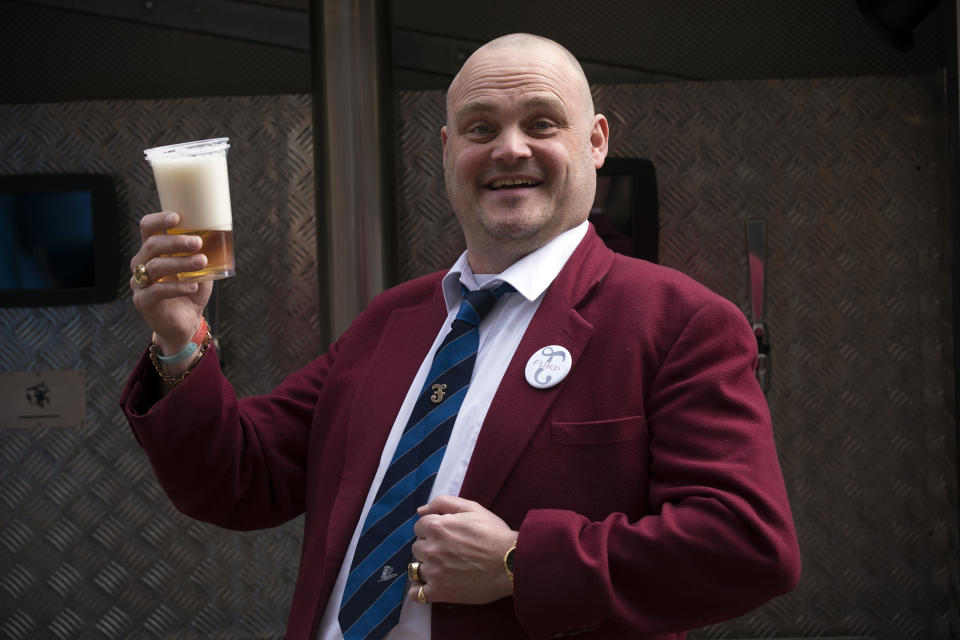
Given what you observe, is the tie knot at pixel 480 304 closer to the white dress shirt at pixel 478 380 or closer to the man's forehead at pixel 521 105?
the white dress shirt at pixel 478 380

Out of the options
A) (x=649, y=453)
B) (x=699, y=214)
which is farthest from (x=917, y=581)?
(x=649, y=453)

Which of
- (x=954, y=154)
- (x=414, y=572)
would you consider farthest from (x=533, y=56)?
(x=954, y=154)

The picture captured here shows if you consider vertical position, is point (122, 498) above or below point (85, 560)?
above

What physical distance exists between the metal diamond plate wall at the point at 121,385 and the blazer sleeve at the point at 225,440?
1764 millimetres

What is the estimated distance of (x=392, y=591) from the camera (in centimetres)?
150

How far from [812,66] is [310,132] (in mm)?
2054

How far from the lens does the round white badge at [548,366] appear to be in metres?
1.49

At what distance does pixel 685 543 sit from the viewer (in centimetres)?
130

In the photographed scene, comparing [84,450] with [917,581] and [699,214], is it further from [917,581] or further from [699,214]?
[917,581]

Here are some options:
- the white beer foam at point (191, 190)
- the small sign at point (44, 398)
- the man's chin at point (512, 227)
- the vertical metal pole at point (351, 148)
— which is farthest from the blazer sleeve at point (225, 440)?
the small sign at point (44, 398)

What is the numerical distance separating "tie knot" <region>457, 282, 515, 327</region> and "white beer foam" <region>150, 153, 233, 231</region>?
1.46ft

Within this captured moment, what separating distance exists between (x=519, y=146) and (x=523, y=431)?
49 centimetres

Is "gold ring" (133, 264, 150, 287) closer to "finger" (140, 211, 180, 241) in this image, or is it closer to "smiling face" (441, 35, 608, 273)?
"finger" (140, 211, 180, 241)

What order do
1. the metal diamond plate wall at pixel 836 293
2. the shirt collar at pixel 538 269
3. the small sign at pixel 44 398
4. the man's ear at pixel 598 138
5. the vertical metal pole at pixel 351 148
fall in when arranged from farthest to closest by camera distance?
the small sign at pixel 44 398 < the metal diamond plate wall at pixel 836 293 < the vertical metal pole at pixel 351 148 < the man's ear at pixel 598 138 < the shirt collar at pixel 538 269
